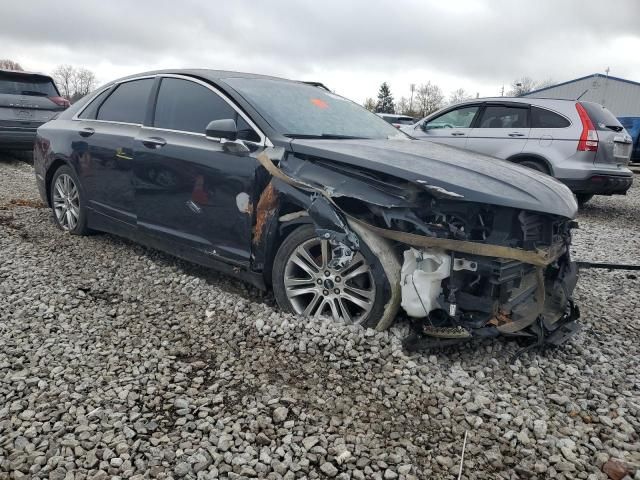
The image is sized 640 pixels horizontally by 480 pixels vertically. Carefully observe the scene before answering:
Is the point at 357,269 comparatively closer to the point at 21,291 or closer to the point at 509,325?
the point at 509,325

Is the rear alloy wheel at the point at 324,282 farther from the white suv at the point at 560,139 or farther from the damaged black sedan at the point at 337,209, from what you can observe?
the white suv at the point at 560,139

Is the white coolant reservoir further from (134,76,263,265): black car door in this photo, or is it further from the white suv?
the white suv

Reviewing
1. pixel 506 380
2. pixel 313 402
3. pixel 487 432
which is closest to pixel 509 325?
pixel 506 380

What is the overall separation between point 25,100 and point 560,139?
9.11 metres

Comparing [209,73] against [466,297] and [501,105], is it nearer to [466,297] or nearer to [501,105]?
[466,297]

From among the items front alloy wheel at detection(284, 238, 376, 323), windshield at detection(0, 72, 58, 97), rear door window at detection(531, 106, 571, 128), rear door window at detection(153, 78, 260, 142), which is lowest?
front alloy wheel at detection(284, 238, 376, 323)

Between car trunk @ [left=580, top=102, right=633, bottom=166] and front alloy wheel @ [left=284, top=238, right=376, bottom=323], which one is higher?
car trunk @ [left=580, top=102, right=633, bottom=166]

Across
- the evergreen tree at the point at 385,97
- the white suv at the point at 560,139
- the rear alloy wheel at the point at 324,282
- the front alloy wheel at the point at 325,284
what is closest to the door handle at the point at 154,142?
the rear alloy wheel at the point at 324,282

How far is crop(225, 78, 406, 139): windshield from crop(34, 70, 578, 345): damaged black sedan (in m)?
0.02

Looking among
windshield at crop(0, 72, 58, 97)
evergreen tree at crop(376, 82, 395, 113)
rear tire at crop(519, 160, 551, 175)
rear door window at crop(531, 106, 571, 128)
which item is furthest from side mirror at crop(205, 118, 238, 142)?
evergreen tree at crop(376, 82, 395, 113)

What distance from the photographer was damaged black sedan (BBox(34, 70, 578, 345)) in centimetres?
288

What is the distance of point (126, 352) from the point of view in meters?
3.01

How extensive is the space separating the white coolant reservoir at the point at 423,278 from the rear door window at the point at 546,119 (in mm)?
5571

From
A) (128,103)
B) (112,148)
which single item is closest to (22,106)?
(128,103)
